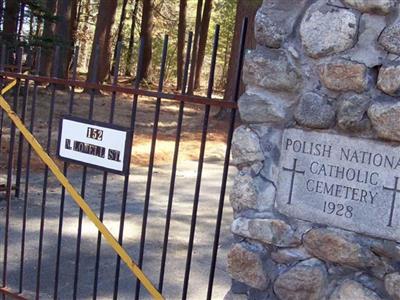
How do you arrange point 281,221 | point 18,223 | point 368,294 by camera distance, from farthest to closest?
point 18,223, point 281,221, point 368,294

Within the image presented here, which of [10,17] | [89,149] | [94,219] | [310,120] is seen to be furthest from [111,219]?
[10,17]

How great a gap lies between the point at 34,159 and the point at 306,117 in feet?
26.0

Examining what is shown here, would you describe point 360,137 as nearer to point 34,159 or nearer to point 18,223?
point 18,223

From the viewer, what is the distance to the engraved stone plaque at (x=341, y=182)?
107 inches

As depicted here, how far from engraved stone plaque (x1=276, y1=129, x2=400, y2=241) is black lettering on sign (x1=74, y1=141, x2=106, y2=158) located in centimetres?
117

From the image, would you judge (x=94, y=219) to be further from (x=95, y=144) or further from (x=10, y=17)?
(x=10, y=17)

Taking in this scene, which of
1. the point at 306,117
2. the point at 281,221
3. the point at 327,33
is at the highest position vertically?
the point at 327,33

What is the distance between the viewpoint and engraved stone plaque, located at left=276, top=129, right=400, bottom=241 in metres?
2.73

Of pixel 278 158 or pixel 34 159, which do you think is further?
pixel 34 159

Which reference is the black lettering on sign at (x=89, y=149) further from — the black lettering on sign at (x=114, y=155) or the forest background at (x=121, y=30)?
the forest background at (x=121, y=30)

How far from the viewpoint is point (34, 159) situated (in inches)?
402

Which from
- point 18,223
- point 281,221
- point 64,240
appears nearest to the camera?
point 281,221

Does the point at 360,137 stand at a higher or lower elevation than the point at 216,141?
higher

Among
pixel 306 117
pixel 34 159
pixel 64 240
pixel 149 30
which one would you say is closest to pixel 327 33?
pixel 306 117
